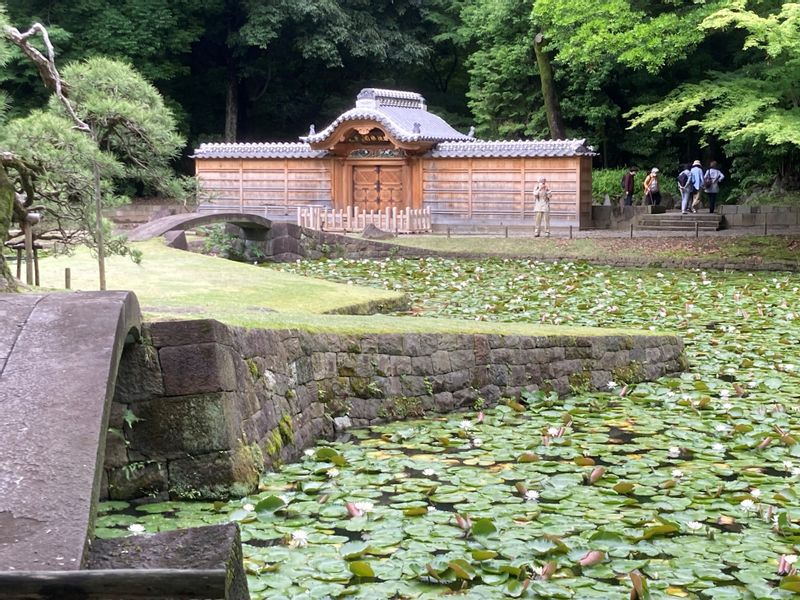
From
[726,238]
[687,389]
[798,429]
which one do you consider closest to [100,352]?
[798,429]

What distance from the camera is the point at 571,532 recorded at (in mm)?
5227

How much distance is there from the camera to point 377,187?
3228 centimetres

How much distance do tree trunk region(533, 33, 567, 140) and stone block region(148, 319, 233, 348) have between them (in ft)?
96.9

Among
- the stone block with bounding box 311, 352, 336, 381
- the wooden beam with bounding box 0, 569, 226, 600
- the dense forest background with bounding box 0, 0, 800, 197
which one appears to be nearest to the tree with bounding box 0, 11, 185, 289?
the stone block with bounding box 311, 352, 336, 381

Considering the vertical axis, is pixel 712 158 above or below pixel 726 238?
above

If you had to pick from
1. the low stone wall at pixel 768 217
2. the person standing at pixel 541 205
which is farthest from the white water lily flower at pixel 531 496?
the low stone wall at pixel 768 217

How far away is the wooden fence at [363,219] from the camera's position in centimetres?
2959

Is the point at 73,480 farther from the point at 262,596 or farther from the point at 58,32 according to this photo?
the point at 58,32

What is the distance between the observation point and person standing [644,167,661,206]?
3188 centimetres

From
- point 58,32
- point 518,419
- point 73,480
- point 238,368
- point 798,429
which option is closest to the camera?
point 73,480

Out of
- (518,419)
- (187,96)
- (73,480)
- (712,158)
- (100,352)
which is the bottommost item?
(518,419)

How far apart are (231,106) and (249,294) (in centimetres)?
2780

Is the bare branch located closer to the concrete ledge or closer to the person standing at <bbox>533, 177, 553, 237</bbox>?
the concrete ledge

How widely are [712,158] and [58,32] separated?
21.6m
